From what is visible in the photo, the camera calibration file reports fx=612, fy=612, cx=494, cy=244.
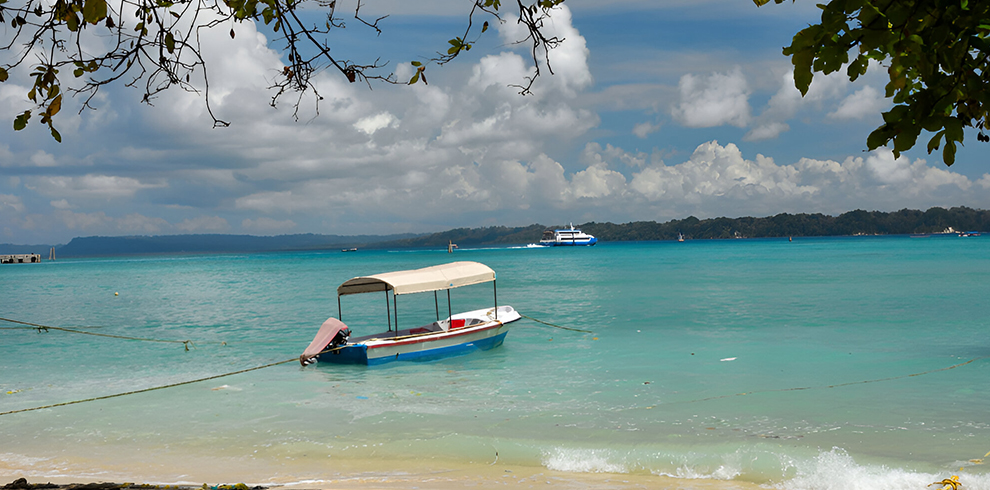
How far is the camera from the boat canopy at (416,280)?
16328 mm

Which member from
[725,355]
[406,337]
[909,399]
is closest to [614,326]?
[725,355]

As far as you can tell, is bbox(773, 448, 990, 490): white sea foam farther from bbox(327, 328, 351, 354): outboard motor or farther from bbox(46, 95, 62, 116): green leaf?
bbox(327, 328, 351, 354): outboard motor

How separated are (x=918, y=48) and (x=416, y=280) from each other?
15.0m

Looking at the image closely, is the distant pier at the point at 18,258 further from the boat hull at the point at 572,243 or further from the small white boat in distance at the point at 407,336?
the small white boat in distance at the point at 407,336

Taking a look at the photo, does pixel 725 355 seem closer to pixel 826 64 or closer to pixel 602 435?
pixel 602 435

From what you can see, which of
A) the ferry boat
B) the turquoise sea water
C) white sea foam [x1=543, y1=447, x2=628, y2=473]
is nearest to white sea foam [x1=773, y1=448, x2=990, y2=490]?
the turquoise sea water

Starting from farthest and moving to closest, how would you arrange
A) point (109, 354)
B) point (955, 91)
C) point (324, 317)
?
point (324, 317) → point (109, 354) → point (955, 91)

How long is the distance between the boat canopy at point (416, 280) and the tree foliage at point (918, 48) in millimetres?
13865

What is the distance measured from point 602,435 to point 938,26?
854 centimetres

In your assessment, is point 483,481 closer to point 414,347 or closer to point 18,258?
point 414,347

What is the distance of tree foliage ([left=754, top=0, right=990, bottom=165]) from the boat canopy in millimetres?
13865

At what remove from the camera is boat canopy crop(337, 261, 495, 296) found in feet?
53.6

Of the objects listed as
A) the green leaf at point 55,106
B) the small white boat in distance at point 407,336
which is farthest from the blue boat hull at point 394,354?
the green leaf at point 55,106

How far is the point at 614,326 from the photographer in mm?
24969
